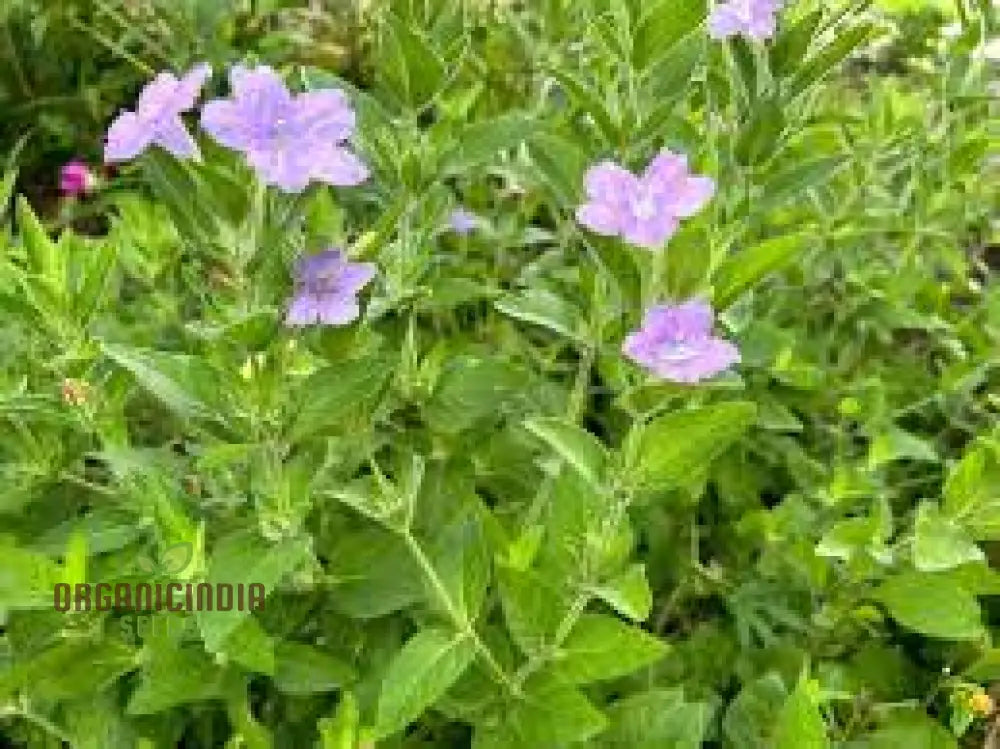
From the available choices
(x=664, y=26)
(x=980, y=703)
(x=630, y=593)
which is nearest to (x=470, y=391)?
(x=630, y=593)

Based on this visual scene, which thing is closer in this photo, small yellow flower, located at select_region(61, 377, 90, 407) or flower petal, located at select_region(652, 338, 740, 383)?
flower petal, located at select_region(652, 338, 740, 383)

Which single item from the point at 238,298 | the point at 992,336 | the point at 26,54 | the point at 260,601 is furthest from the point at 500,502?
the point at 26,54

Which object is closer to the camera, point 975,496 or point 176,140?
point 176,140

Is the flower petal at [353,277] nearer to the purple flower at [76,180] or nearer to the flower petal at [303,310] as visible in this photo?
the flower petal at [303,310]

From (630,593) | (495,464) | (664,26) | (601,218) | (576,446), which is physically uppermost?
(664,26)

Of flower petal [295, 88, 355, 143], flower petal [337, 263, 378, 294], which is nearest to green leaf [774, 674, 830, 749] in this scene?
flower petal [337, 263, 378, 294]

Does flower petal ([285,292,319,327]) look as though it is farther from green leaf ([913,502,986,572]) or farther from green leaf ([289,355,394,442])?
green leaf ([913,502,986,572])

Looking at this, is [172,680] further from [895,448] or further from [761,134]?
[895,448]
